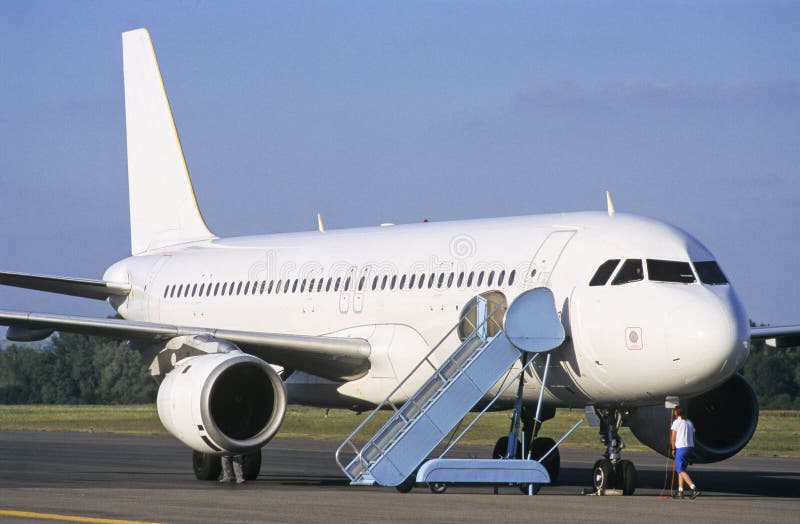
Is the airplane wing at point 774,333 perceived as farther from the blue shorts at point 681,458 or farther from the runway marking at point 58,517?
the runway marking at point 58,517

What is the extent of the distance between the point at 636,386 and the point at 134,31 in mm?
17899

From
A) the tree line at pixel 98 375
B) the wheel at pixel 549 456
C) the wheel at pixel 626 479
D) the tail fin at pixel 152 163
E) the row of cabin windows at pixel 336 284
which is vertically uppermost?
the tail fin at pixel 152 163

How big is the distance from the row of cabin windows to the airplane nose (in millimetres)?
3107

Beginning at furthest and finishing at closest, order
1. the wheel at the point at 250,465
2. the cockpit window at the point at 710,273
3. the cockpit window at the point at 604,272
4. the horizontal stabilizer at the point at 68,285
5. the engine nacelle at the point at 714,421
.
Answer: the horizontal stabilizer at the point at 68,285, the wheel at the point at 250,465, the engine nacelle at the point at 714,421, the cockpit window at the point at 604,272, the cockpit window at the point at 710,273

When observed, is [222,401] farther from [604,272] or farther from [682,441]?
[682,441]

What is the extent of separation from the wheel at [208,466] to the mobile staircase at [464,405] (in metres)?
4.31

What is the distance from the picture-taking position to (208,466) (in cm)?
2386

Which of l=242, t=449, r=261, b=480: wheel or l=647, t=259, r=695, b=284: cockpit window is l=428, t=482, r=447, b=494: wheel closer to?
l=647, t=259, r=695, b=284: cockpit window

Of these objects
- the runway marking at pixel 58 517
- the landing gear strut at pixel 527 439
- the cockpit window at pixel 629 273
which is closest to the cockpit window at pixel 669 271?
the cockpit window at pixel 629 273

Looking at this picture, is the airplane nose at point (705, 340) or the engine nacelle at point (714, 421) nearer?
the airplane nose at point (705, 340)

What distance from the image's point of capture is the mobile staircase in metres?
19.0

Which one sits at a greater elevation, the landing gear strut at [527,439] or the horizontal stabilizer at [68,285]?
the horizontal stabilizer at [68,285]

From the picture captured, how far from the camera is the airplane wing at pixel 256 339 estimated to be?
74.6ft

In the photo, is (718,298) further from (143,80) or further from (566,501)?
(143,80)
